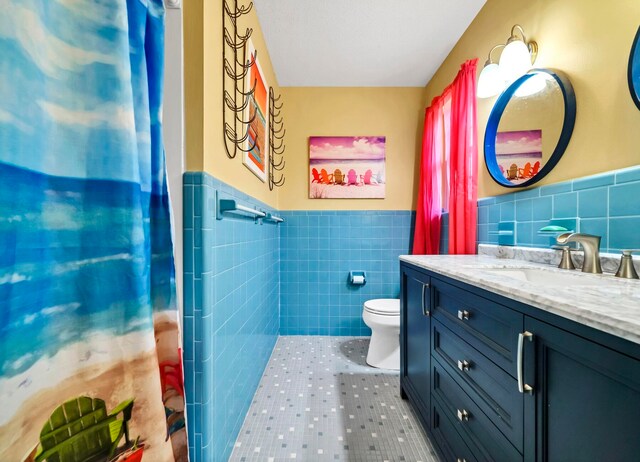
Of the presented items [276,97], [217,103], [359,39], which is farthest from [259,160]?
[359,39]

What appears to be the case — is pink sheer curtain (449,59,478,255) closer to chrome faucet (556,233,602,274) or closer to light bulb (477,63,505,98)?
light bulb (477,63,505,98)

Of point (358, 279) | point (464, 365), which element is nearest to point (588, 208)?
point (464, 365)

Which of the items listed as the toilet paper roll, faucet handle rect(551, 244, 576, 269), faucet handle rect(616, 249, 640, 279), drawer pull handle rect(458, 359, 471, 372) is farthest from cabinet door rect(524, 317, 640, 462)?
the toilet paper roll

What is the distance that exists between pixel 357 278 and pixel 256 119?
157 cm

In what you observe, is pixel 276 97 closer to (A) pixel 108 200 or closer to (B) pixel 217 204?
(B) pixel 217 204

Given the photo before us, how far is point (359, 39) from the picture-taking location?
6.20ft

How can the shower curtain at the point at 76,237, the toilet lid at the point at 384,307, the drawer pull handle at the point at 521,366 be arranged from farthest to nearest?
the toilet lid at the point at 384,307 < the drawer pull handle at the point at 521,366 < the shower curtain at the point at 76,237

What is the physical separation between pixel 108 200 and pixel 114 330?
0.27 meters

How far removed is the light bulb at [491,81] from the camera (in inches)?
57.4

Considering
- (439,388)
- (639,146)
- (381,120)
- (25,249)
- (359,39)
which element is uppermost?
(359,39)

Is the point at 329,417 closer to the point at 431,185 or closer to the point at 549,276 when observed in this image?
the point at 549,276

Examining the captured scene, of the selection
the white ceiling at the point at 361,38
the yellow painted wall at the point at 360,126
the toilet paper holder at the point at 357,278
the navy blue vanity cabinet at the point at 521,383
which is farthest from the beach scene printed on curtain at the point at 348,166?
the navy blue vanity cabinet at the point at 521,383

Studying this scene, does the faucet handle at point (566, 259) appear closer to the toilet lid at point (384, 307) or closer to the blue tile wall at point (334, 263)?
the toilet lid at point (384, 307)

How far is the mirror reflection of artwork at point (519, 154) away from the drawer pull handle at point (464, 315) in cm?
89
